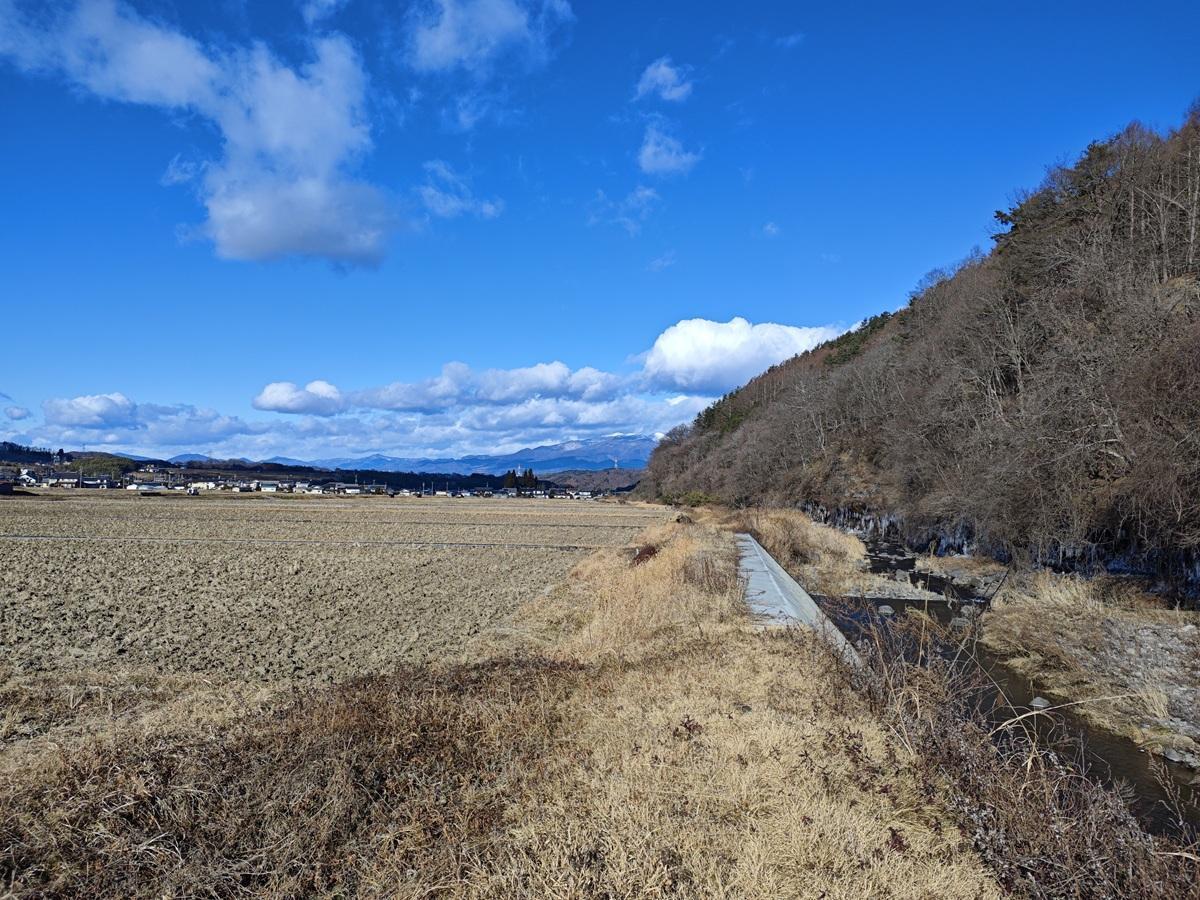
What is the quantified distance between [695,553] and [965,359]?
26162 mm

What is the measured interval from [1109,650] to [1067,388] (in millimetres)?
12847

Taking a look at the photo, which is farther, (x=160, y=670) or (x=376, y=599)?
(x=376, y=599)

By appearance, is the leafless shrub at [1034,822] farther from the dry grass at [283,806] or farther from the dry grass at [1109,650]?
the dry grass at [283,806]

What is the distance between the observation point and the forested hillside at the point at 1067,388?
1789cm

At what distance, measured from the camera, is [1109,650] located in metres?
14.2

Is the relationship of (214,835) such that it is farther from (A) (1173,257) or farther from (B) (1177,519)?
(A) (1173,257)

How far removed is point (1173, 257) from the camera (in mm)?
28562

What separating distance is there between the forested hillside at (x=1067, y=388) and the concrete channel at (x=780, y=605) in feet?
29.2

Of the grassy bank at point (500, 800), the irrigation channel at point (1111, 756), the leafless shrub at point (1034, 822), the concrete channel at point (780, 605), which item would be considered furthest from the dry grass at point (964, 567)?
the grassy bank at point (500, 800)

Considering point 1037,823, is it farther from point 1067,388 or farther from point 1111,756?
point 1067,388

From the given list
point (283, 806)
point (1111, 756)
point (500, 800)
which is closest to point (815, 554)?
point (1111, 756)

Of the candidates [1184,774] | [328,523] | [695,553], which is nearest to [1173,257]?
[695,553]

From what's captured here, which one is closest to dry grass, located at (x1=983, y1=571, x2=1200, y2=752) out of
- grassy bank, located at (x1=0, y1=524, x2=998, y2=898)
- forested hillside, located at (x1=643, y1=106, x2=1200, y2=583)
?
forested hillside, located at (x1=643, y1=106, x2=1200, y2=583)

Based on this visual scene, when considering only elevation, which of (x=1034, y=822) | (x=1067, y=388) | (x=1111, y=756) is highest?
(x=1067, y=388)
